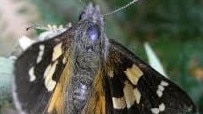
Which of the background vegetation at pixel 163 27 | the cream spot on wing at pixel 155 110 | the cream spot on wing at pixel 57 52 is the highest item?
the background vegetation at pixel 163 27

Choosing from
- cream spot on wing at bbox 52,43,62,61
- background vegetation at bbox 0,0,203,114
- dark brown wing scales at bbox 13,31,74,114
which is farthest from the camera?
background vegetation at bbox 0,0,203,114

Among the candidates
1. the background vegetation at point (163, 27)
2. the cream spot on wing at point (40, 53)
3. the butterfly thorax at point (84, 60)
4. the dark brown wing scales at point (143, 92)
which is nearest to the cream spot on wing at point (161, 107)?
the dark brown wing scales at point (143, 92)

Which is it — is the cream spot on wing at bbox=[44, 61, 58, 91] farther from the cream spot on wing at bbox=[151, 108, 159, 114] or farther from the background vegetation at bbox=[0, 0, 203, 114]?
the background vegetation at bbox=[0, 0, 203, 114]

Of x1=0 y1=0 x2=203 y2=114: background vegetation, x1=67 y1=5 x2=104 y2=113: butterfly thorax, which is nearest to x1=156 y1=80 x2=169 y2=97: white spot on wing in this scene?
x1=67 y1=5 x2=104 y2=113: butterfly thorax

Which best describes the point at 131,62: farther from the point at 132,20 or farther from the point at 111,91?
the point at 132,20

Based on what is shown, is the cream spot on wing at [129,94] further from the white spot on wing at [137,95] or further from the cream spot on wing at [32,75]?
the cream spot on wing at [32,75]

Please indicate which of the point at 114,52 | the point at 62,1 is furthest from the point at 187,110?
the point at 62,1
